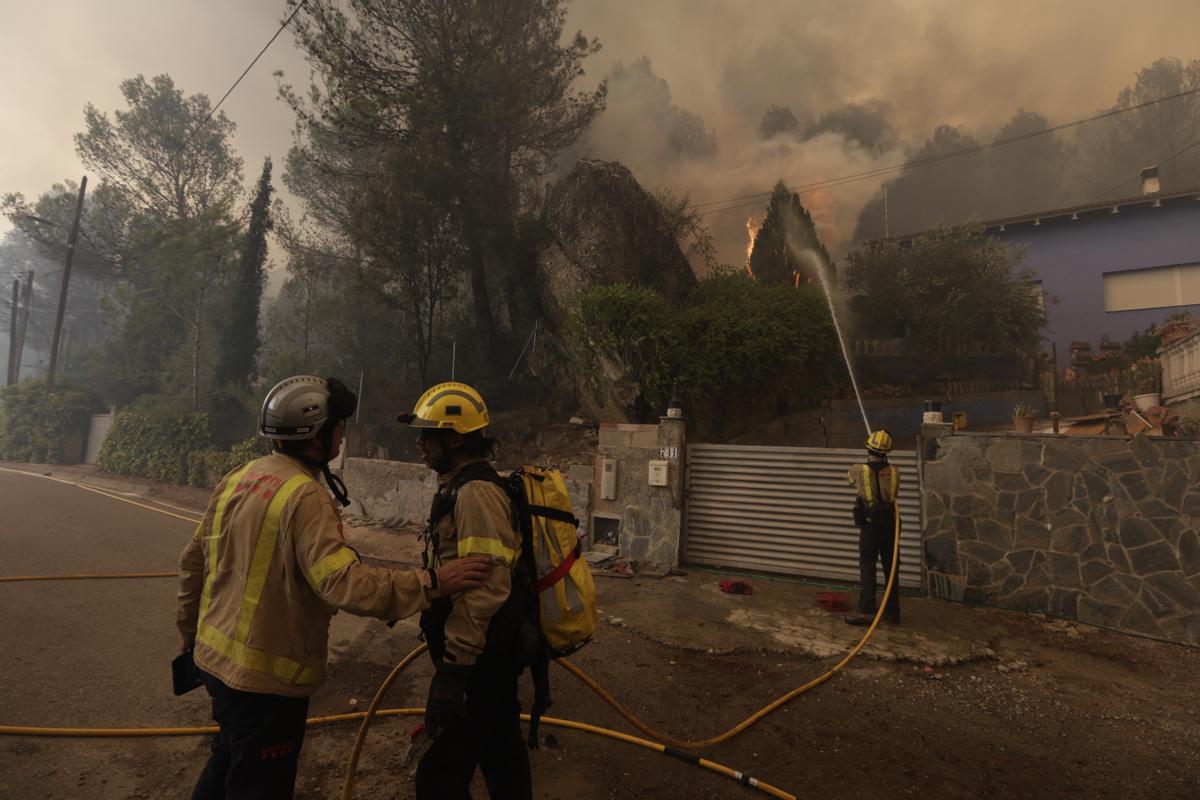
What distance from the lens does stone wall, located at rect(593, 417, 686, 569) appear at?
8211 mm

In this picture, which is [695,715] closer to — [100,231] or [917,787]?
[917,787]

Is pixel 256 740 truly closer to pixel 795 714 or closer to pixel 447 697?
pixel 447 697

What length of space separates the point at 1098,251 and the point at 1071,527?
73.3ft

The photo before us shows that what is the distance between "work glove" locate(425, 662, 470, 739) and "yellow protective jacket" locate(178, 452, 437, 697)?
27 cm

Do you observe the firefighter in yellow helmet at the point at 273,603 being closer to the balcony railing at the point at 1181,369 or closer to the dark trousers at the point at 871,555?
the dark trousers at the point at 871,555

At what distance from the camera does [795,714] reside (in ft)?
13.4

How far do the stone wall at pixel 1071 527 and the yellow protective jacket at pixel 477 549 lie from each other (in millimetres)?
6548

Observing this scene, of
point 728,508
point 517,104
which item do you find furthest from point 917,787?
point 517,104

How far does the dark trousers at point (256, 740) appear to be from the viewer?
186cm

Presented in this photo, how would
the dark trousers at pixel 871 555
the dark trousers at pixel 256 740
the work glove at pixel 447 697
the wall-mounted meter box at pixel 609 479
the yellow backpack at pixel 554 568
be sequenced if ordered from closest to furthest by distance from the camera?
1. the dark trousers at pixel 256 740
2. the work glove at pixel 447 697
3. the yellow backpack at pixel 554 568
4. the dark trousers at pixel 871 555
5. the wall-mounted meter box at pixel 609 479

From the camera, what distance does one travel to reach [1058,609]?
617 cm

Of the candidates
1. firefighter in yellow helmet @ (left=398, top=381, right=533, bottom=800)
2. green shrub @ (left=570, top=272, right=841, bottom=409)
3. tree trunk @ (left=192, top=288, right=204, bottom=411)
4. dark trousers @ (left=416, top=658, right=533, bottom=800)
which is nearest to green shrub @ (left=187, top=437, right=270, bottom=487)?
tree trunk @ (left=192, top=288, right=204, bottom=411)

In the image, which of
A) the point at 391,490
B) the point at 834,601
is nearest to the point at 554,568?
the point at 834,601

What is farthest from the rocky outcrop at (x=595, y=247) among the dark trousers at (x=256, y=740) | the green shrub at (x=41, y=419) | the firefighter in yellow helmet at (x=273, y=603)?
the green shrub at (x=41, y=419)
